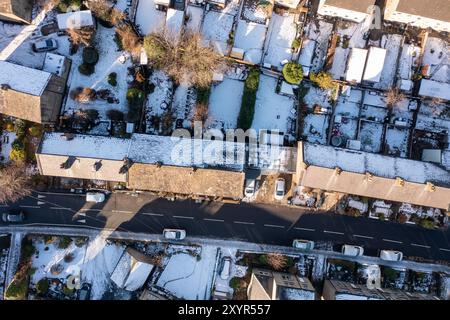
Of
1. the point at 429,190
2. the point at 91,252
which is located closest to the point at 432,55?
the point at 429,190

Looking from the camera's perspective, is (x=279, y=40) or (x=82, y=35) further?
(x=279, y=40)

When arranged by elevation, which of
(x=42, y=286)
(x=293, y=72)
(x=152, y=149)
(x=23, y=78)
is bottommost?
(x=42, y=286)

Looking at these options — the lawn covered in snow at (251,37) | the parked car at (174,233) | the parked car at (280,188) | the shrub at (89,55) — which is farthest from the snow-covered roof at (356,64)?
the shrub at (89,55)

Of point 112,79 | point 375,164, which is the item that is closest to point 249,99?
point 375,164

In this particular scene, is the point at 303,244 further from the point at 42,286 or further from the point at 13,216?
the point at 13,216

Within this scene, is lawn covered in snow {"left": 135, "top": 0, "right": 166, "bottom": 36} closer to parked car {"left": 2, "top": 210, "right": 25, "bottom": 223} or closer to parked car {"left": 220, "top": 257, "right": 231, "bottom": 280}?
parked car {"left": 2, "top": 210, "right": 25, "bottom": 223}
